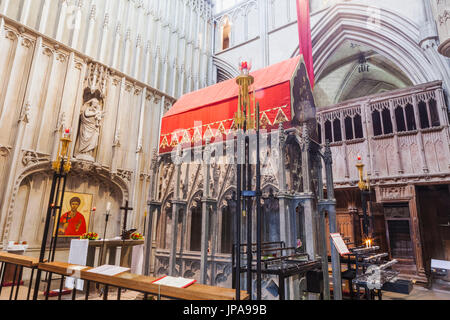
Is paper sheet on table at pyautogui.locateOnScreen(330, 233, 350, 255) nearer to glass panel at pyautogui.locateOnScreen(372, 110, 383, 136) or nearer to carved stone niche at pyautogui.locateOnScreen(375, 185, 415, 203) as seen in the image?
carved stone niche at pyautogui.locateOnScreen(375, 185, 415, 203)

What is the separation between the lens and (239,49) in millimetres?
13766

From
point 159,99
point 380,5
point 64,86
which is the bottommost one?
point 64,86

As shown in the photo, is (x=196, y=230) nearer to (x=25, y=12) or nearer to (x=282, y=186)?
(x=282, y=186)

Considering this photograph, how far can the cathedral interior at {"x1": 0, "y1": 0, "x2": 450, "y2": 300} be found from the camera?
4457mm

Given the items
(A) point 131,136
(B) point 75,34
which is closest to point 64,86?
(B) point 75,34

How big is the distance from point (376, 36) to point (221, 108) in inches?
349

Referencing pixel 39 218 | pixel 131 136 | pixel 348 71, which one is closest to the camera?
pixel 39 218

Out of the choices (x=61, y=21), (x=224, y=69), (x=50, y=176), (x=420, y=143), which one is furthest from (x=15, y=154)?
(x=420, y=143)

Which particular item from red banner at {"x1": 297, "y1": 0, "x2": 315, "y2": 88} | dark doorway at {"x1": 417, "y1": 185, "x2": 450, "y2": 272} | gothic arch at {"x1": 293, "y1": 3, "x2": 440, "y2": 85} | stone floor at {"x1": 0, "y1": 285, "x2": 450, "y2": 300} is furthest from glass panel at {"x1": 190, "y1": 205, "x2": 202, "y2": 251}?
gothic arch at {"x1": 293, "y1": 3, "x2": 440, "y2": 85}

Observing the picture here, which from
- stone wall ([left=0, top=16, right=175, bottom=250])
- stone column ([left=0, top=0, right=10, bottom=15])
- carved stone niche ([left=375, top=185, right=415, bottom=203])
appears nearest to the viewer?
stone wall ([left=0, top=16, right=175, bottom=250])

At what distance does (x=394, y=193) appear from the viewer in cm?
884

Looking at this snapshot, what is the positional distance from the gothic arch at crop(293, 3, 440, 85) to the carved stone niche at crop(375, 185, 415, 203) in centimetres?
386

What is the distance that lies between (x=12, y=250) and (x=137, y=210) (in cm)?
367
